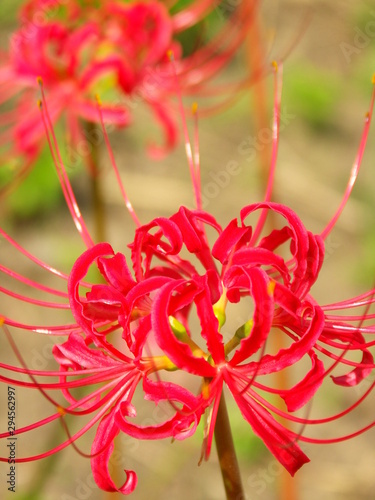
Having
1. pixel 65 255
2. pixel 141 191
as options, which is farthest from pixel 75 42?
pixel 141 191

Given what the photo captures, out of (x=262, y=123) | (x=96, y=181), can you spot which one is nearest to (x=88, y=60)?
(x=96, y=181)

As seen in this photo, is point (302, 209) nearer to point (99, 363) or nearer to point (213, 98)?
point (213, 98)

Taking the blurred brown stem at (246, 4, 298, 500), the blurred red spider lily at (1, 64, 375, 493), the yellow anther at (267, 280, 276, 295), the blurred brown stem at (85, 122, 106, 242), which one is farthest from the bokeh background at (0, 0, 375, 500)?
the yellow anther at (267, 280, 276, 295)

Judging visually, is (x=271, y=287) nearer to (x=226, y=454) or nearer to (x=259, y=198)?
(x=226, y=454)

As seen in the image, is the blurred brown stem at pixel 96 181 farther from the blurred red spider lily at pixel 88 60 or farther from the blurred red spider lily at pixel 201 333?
the blurred red spider lily at pixel 201 333

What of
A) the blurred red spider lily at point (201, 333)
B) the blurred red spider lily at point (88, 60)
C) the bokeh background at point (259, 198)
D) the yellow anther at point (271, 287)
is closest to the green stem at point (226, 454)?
the blurred red spider lily at point (201, 333)
